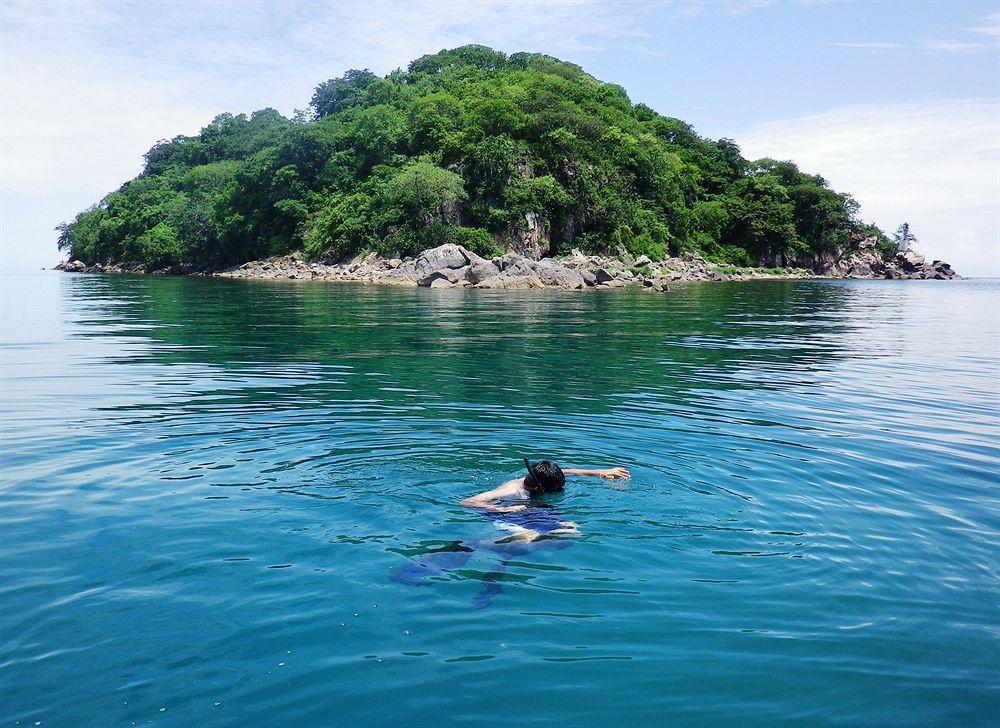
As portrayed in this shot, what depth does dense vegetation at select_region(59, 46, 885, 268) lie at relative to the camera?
2783 inches

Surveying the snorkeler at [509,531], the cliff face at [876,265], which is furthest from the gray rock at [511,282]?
the cliff face at [876,265]

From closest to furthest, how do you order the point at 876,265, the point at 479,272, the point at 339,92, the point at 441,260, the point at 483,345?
the point at 483,345 → the point at 479,272 → the point at 441,260 → the point at 339,92 → the point at 876,265

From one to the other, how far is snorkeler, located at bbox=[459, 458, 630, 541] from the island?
4890 cm

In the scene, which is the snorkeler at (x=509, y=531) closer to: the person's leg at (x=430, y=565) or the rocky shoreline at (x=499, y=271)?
the person's leg at (x=430, y=565)

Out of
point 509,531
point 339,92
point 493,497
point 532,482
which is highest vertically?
point 339,92

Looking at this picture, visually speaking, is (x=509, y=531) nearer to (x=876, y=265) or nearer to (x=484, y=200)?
(x=484, y=200)

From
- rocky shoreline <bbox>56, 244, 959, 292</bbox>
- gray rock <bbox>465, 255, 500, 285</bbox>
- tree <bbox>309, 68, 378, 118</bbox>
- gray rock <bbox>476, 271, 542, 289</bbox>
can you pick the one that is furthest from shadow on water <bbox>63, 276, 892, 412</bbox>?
tree <bbox>309, 68, 378, 118</bbox>

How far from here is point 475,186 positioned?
72.4m

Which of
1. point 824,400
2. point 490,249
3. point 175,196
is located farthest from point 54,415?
point 175,196

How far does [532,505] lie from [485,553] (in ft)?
4.06

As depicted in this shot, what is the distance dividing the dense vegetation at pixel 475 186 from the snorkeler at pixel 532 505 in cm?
6078

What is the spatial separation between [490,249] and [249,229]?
114 feet

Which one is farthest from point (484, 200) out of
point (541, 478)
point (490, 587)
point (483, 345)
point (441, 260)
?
point (490, 587)

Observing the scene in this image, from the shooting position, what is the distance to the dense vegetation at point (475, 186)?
232ft
